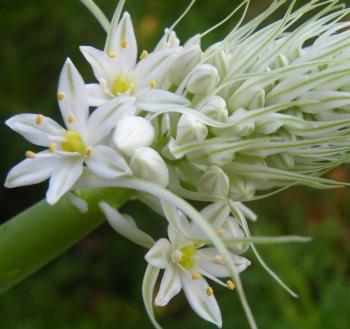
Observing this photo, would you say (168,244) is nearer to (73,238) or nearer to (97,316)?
(73,238)

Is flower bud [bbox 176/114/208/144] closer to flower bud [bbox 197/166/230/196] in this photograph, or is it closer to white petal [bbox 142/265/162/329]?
flower bud [bbox 197/166/230/196]

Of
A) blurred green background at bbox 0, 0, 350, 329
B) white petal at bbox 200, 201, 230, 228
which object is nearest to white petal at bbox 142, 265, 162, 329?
white petal at bbox 200, 201, 230, 228

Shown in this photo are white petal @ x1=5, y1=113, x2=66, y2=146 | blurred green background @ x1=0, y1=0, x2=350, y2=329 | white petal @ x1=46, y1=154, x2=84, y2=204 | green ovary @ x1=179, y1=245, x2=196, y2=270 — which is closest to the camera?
white petal @ x1=46, y1=154, x2=84, y2=204

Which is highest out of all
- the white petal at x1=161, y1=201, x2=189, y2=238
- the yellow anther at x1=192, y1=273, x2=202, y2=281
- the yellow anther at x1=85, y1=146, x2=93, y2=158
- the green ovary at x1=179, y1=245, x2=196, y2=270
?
the yellow anther at x1=85, y1=146, x2=93, y2=158

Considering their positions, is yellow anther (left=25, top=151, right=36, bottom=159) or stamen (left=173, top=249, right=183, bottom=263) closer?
yellow anther (left=25, top=151, right=36, bottom=159)

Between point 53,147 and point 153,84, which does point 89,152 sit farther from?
point 153,84

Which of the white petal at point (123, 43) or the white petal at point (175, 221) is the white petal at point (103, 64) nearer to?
the white petal at point (123, 43)

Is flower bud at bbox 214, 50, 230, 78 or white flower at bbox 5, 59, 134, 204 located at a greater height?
white flower at bbox 5, 59, 134, 204
